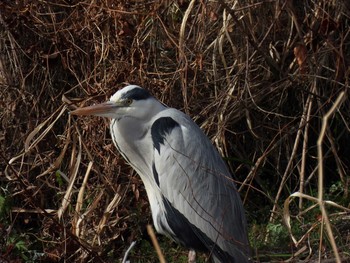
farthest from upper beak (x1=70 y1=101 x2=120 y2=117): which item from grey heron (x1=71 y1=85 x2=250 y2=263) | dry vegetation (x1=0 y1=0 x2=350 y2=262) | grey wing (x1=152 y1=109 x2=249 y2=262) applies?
dry vegetation (x1=0 y1=0 x2=350 y2=262)

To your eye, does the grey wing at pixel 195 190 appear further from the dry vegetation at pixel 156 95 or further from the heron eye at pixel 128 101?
the dry vegetation at pixel 156 95

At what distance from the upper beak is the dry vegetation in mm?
621

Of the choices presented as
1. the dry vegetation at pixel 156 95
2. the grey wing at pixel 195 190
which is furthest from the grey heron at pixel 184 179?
the dry vegetation at pixel 156 95

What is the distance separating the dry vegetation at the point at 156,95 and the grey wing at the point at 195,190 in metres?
0.51

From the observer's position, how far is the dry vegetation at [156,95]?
436 cm

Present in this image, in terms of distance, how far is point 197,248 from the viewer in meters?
3.76

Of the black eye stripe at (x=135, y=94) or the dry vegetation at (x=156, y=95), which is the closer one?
the black eye stripe at (x=135, y=94)

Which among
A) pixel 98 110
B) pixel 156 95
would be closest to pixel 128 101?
pixel 98 110

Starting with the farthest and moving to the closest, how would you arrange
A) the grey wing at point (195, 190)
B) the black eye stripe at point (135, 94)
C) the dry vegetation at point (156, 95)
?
the dry vegetation at point (156, 95), the black eye stripe at point (135, 94), the grey wing at point (195, 190)

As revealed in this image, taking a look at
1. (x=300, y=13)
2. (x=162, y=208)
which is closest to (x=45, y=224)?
(x=162, y=208)

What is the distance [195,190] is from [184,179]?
0.24ft

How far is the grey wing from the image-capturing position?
363 cm

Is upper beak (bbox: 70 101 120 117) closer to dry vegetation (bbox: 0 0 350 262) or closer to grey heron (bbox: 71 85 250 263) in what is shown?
grey heron (bbox: 71 85 250 263)

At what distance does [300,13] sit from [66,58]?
1.42 m
